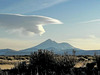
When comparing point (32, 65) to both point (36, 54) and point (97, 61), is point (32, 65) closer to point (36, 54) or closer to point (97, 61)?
point (36, 54)

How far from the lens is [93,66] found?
115 feet

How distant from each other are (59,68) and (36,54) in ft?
16.0

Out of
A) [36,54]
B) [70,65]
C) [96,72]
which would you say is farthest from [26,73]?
[96,72]

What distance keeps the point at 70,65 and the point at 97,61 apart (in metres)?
4.36

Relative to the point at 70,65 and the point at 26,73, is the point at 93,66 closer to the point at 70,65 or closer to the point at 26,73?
the point at 70,65

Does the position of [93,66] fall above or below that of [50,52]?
below

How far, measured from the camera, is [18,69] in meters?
34.9

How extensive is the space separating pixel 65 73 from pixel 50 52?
542cm

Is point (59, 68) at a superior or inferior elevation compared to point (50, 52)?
inferior

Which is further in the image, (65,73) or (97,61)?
(97,61)

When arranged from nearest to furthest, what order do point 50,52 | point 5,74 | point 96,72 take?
point 96,72 → point 5,74 → point 50,52

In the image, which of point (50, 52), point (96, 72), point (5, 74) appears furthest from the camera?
point (50, 52)

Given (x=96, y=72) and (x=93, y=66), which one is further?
(x=93, y=66)

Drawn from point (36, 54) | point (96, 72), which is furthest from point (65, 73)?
point (36, 54)
